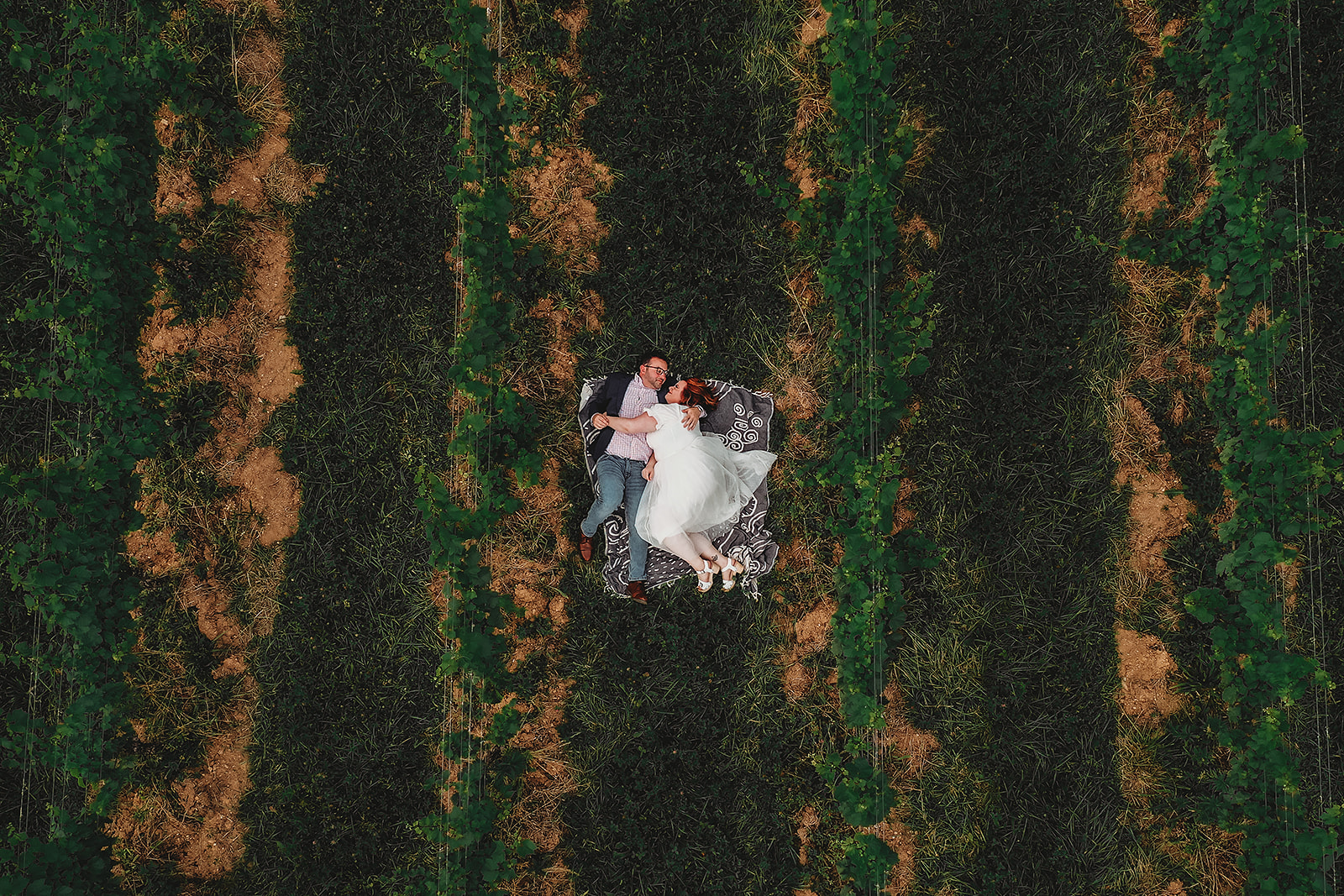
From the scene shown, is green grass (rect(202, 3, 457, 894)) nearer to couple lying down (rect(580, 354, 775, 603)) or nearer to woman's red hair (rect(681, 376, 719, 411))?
couple lying down (rect(580, 354, 775, 603))

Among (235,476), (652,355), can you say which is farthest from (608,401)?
(235,476)

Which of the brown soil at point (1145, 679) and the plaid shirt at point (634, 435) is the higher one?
the plaid shirt at point (634, 435)

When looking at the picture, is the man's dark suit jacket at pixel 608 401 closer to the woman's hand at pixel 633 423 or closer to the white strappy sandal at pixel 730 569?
the woman's hand at pixel 633 423

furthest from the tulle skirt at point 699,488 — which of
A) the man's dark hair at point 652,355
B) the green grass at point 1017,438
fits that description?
the green grass at point 1017,438

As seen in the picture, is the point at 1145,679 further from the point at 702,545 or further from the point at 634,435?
the point at 634,435

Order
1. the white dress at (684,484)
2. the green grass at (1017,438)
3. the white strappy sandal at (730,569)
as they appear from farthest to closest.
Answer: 1. the white strappy sandal at (730,569)
2. the green grass at (1017,438)
3. the white dress at (684,484)

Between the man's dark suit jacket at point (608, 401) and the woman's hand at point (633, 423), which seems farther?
the man's dark suit jacket at point (608, 401)
